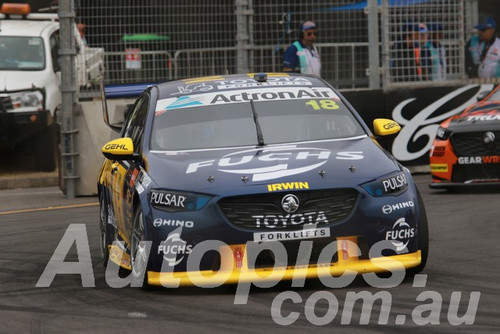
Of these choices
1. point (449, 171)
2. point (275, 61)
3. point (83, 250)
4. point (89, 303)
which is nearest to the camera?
point (89, 303)

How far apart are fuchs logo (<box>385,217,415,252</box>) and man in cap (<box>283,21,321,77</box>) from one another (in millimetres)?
9261

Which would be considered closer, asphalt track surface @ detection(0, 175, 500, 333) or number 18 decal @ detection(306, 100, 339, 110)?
asphalt track surface @ detection(0, 175, 500, 333)

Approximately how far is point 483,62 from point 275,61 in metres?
3.17

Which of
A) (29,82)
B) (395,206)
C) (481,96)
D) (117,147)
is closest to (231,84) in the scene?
(117,147)

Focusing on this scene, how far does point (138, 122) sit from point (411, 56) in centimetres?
841

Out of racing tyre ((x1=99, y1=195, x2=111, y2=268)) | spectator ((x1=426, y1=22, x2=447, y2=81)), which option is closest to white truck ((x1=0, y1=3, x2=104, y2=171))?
spectator ((x1=426, y1=22, x2=447, y2=81))

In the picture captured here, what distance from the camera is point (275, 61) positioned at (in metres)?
18.0

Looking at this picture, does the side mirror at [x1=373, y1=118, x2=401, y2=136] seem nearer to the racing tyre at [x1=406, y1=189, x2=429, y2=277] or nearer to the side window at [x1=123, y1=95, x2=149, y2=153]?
the racing tyre at [x1=406, y1=189, x2=429, y2=277]

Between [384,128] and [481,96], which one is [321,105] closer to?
[384,128]

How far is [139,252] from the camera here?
8.45 metres

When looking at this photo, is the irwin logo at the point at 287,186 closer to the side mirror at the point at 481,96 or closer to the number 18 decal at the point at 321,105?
the number 18 decal at the point at 321,105

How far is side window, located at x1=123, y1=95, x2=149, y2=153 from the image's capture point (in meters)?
9.59

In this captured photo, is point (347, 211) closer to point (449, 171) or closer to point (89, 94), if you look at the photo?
point (449, 171)

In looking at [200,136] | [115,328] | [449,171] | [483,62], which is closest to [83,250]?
[200,136]
